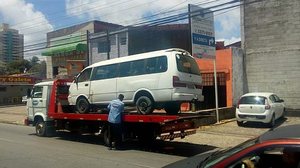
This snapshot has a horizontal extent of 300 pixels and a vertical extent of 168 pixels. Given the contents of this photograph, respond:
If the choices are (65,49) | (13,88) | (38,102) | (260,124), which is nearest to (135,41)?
(65,49)

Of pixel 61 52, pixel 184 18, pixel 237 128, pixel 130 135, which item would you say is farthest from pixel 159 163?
pixel 61 52

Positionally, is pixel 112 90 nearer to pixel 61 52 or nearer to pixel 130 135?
pixel 130 135

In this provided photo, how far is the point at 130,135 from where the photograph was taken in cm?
1373

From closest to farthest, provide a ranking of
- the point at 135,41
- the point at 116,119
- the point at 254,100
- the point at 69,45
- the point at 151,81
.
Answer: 1. the point at 151,81
2. the point at 116,119
3. the point at 254,100
4. the point at 135,41
5. the point at 69,45

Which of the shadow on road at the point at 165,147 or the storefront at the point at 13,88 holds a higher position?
the storefront at the point at 13,88

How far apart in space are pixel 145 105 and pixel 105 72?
222cm

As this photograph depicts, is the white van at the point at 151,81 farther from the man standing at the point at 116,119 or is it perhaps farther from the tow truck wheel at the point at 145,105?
the man standing at the point at 116,119

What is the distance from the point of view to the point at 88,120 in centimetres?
1481

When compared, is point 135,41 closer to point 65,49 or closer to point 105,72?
point 65,49

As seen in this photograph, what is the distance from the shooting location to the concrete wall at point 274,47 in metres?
22.2

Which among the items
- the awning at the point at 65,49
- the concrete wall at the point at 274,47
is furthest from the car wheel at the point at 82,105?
the awning at the point at 65,49

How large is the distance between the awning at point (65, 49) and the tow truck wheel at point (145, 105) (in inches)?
1071

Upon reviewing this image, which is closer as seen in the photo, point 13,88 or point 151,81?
point 151,81

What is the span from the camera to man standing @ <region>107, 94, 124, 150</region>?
13.2 meters
